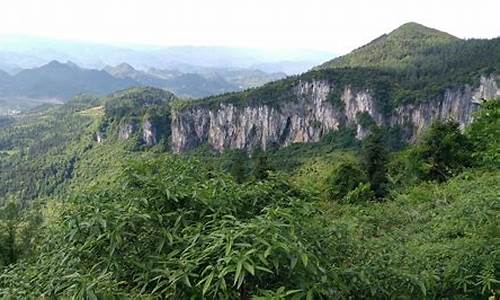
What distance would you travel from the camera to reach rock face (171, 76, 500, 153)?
104 meters

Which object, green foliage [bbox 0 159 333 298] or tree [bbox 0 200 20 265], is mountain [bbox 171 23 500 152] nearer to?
tree [bbox 0 200 20 265]

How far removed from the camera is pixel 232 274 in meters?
3.77

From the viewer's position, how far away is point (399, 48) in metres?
154

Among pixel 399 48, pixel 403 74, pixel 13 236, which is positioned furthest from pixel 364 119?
pixel 13 236

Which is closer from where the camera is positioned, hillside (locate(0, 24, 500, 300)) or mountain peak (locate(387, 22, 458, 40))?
hillside (locate(0, 24, 500, 300))

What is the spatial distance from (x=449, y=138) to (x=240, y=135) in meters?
106

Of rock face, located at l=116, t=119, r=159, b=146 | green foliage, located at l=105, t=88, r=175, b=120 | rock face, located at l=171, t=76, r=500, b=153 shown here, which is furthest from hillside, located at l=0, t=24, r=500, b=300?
green foliage, located at l=105, t=88, r=175, b=120

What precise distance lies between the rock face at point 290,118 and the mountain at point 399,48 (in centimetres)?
2561

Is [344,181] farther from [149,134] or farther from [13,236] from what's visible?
[149,134]

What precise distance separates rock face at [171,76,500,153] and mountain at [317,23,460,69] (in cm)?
2561

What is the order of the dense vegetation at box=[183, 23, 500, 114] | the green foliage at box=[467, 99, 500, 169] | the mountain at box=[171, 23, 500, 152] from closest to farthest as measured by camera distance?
the green foliage at box=[467, 99, 500, 169], the mountain at box=[171, 23, 500, 152], the dense vegetation at box=[183, 23, 500, 114]

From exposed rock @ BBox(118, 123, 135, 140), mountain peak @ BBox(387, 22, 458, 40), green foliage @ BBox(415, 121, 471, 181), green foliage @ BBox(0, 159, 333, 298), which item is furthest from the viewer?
mountain peak @ BBox(387, 22, 458, 40)

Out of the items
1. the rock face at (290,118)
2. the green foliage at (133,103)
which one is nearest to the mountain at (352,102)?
the rock face at (290,118)

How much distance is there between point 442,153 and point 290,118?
101m
